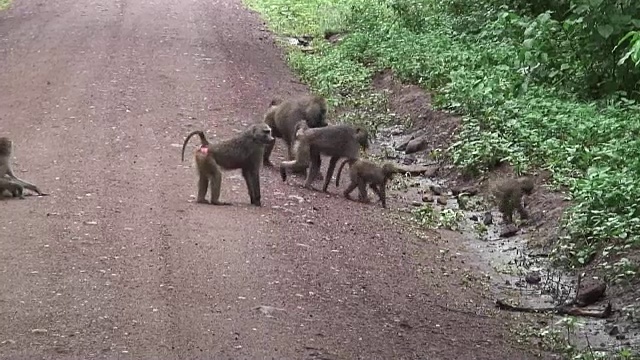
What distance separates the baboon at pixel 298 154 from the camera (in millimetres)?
→ 12305

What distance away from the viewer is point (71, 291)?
7.88 metres

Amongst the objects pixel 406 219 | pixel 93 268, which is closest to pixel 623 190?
pixel 406 219

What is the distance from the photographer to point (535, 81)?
48.4 feet

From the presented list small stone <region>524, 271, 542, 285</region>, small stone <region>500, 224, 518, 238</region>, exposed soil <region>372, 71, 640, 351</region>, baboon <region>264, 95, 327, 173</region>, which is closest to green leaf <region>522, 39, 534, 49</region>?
exposed soil <region>372, 71, 640, 351</region>

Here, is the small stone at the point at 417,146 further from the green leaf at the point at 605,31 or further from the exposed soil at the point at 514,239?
the green leaf at the point at 605,31

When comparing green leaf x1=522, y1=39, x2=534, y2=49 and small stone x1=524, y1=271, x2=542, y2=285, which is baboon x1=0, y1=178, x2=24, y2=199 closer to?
small stone x1=524, y1=271, x2=542, y2=285

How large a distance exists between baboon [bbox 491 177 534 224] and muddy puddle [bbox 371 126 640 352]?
0.61 ft

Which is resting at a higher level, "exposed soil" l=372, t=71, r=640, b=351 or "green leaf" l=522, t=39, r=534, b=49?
"green leaf" l=522, t=39, r=534, b=49

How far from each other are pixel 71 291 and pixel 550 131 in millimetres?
A: 6879

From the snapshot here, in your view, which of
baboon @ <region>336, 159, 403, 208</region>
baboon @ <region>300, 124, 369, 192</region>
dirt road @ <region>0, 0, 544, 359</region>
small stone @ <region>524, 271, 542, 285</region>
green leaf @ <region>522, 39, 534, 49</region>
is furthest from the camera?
green leaf @ <region>522, 39, 534, 49</region>

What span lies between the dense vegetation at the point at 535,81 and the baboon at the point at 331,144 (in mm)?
1621

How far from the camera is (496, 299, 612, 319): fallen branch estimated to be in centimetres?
889

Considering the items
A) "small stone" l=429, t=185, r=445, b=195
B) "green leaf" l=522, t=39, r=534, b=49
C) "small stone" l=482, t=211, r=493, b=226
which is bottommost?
"small stone" l=429, t=185, r=445, b=195

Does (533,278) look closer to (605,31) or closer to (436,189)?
(436,189)
